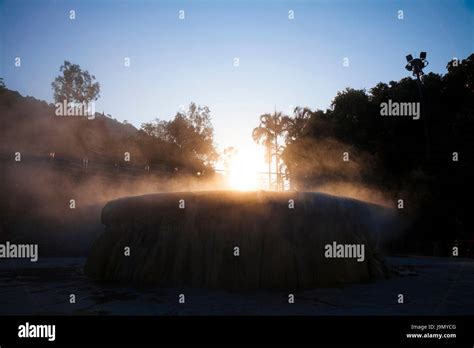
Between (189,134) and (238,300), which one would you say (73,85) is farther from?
(238,300)

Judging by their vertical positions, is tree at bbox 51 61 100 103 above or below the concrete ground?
above

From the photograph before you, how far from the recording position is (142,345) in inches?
150

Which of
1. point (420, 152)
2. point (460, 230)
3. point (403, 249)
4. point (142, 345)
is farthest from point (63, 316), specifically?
point (420, 152)

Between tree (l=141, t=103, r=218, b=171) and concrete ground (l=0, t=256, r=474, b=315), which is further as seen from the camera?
tree (l=141, t=103, r=218, b=171)

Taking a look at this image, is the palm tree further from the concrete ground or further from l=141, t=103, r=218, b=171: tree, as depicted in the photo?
the concrete ground

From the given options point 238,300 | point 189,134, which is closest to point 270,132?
point 189,134

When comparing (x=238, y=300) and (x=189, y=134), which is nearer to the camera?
(x=238, y=300)

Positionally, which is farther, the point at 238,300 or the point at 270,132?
the point at 270,132

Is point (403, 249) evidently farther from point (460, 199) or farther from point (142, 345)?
point (142, 345)

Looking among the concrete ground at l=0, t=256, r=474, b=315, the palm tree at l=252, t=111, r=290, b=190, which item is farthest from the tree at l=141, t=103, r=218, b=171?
the concrete ground at l=0, t=256, r=474, b=315

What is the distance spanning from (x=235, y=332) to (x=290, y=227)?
357cm

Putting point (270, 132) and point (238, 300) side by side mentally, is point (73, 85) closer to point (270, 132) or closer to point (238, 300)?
point (270, 132)

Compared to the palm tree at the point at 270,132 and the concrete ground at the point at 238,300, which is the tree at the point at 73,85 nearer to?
the palm tree at the point at 270,132

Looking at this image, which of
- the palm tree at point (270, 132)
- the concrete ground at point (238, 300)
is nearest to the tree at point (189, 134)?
the palm tree at point (270, 132)
